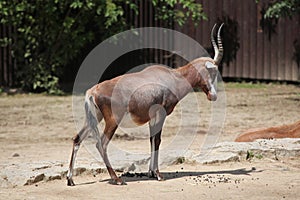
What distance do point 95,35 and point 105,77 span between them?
1318 millimetres

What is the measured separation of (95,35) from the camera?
18672mm

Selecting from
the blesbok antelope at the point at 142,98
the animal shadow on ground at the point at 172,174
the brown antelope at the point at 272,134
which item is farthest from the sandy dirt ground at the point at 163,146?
the brown antelope at the point at 272,134

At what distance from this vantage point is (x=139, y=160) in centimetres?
851

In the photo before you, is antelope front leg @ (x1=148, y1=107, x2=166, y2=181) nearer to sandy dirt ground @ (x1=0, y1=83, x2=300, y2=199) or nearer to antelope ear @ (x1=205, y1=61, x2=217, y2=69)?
sandy dirt ground @ (x1=0, y1=83, x2=300, y2=199)

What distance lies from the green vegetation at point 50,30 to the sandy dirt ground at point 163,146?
72 cm

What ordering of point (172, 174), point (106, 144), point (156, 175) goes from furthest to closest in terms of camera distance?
point (172, 174) < point (156, 175) < point (106, 144)

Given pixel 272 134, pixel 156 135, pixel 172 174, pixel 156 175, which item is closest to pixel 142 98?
pixel 156 135

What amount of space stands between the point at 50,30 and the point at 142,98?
1002 centimetres

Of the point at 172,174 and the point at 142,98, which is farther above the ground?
the point at 142,98

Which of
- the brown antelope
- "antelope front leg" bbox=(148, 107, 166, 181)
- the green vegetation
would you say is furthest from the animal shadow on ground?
the green vegetation

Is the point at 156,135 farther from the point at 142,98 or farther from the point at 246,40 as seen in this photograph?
the point at 246,40

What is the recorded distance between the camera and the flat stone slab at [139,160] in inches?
298

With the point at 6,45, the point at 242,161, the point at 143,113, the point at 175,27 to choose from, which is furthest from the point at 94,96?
the point at 175,27

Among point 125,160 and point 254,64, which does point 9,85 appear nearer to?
point 254,64
